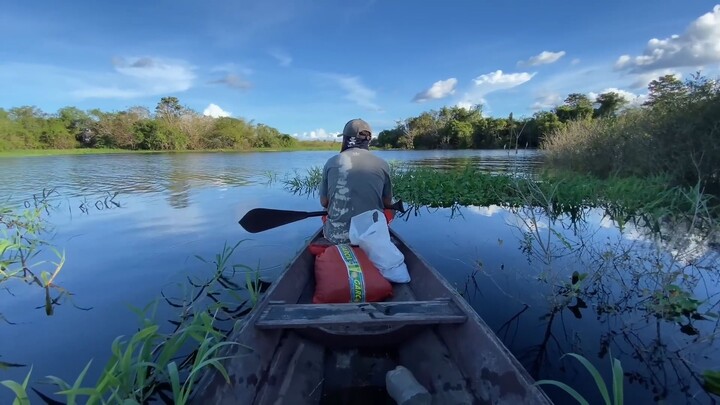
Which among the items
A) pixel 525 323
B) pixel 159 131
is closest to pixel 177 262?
pixel 525 323

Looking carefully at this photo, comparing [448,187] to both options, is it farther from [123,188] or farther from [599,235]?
[123,188]

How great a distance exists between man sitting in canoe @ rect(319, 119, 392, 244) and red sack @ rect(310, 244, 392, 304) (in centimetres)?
57

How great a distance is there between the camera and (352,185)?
11.1 feet

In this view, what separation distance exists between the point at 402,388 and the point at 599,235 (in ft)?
18.1

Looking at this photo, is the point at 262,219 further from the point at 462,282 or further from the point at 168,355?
the point at 168,355

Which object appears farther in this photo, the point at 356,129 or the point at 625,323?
the point at 356,129

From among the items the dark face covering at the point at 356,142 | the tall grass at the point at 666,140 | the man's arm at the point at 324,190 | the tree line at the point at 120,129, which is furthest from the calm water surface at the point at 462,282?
the tree line at the point at 120,129

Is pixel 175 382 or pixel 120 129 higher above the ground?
pixel 120 129

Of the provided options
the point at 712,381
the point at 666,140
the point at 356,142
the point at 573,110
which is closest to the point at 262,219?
the point at 356,142

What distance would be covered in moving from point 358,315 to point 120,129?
5170 centimetres

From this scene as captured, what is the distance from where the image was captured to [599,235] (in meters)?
5.54

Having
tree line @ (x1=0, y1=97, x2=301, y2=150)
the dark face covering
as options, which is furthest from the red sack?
tree line @ (x1=0, y1=97, x2=301, y2=150)

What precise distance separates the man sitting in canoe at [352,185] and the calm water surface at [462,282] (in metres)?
1.36

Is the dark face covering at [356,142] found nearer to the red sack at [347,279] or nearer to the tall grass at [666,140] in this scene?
the red sack at [347,279]
